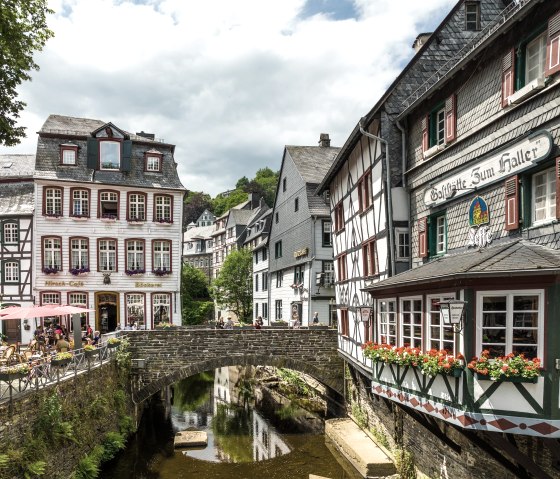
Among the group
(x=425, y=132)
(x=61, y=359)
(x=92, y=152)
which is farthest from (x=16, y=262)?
(x=425, y=132)

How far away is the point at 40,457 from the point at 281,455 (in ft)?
32.8

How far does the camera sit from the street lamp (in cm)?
1010

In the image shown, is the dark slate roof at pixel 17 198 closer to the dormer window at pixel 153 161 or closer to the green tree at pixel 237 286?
the dormer window at pixel 153 161

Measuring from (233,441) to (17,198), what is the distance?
1916 cm

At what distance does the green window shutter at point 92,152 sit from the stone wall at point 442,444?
19463 mm

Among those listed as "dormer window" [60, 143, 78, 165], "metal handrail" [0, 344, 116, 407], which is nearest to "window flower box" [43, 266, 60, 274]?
"dormer window" [60, 143, 78, 165]

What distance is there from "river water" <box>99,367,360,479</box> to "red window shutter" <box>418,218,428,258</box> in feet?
24.1

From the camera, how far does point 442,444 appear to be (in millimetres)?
13258

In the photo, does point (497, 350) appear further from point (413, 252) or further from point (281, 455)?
point (281, 455)

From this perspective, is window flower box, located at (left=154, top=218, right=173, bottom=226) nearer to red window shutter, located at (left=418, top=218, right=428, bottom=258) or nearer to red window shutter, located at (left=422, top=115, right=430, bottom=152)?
red window shutter, located at (left=418, top=218, right=428, bottom=258)

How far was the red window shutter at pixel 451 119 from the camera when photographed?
526 inches

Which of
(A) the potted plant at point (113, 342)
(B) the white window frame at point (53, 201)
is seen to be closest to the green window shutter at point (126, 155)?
(B) the white window frame at point (53, 201)

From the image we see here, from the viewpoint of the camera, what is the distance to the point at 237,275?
5162 cm

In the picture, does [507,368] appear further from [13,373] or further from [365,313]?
[13,373]
